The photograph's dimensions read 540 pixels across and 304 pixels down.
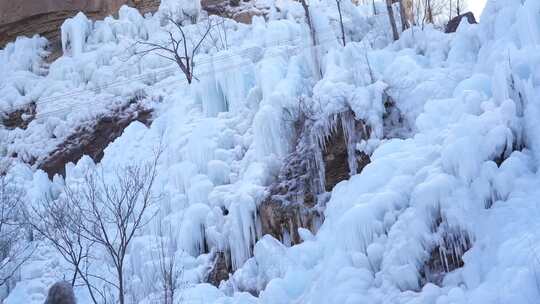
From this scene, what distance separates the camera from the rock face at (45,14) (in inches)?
903

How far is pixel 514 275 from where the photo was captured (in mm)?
5988

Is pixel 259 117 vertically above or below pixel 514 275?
above

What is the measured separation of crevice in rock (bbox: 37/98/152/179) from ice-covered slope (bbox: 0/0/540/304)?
45cm

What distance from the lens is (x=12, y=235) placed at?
12609 millimetres

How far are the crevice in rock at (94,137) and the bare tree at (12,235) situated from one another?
212 cm

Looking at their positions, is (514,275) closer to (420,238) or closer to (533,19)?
(420,238)

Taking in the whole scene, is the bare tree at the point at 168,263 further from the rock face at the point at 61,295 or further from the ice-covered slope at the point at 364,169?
the rock face at the point at 61,295

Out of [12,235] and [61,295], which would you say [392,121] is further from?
[12,235]

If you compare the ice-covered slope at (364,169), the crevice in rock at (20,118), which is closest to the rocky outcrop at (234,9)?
the ice-covered slope at (364,169)

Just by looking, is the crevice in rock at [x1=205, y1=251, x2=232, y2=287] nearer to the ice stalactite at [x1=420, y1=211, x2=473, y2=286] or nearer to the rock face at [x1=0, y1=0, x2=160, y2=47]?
the ice stalactite at [x1=420, y1=211, x2=473, y2=286]

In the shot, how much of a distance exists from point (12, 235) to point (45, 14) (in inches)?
494

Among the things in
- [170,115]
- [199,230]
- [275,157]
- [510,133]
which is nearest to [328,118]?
[275,157]

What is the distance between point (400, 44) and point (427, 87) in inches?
108

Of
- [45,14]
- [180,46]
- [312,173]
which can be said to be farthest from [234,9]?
[312,173]
